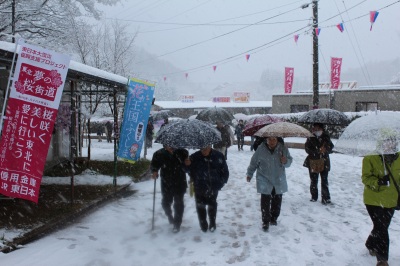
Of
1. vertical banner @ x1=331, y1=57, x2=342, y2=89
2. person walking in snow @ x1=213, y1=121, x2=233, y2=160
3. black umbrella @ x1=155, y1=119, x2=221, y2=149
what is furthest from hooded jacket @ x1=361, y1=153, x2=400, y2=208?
vertical banner @ x1=331, y1=57, x2=342, y2=89

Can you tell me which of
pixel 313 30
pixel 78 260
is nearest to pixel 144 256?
pixel 78 260

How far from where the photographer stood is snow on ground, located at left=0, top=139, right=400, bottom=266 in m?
4.77

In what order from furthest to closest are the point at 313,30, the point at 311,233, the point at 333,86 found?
the point at 333,86 → the point at 313,30 → the point at 311,233

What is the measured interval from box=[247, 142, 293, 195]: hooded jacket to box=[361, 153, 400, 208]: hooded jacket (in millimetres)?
1779

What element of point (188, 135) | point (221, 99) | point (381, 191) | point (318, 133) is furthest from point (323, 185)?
point (221, 99)

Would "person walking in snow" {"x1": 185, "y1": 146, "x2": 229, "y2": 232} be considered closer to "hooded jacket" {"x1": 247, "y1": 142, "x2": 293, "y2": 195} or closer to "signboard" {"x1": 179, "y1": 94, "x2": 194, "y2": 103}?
"hooded jacket" {"x1": 247, "y1": 142, "x2": 293, "y2": 195}

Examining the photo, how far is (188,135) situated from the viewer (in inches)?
210

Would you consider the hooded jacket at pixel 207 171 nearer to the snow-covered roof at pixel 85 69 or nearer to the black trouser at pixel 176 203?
the black trouser at pixel 176 203

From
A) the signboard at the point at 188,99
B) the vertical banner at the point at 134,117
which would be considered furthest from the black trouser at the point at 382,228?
the signboard at the point at 188,99

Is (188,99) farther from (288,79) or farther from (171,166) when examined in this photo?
(171,166)

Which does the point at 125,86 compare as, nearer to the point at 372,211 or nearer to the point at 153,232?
the point at 153,232

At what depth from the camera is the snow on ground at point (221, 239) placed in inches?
188

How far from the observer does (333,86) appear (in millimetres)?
29688

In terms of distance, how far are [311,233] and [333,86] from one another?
86.2ft
